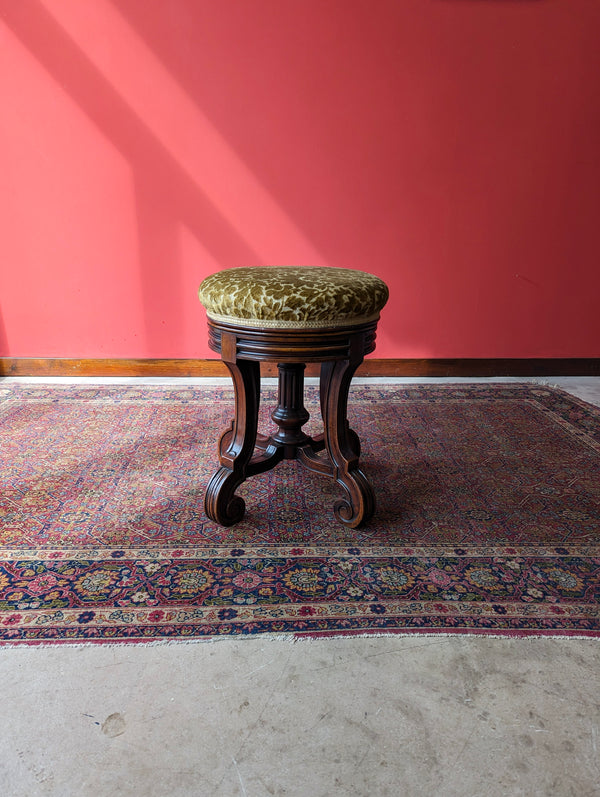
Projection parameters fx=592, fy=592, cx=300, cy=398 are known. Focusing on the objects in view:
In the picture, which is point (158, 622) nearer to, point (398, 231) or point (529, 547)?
point (529, 547)

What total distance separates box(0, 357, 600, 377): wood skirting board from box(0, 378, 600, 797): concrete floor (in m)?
2.11

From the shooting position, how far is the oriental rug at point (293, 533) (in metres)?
1.48

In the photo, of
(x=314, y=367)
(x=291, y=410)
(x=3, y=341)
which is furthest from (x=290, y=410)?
(x=3, y=341)

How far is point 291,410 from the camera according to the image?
2066 millimetres

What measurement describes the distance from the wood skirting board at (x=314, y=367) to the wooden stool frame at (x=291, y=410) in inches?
51.2

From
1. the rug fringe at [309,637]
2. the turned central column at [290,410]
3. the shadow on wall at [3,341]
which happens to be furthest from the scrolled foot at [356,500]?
the shadow on wall at [3,341]

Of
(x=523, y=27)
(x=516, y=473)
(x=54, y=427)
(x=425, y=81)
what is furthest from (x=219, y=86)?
(x=516, y=473)

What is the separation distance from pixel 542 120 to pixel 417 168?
2.26 ft

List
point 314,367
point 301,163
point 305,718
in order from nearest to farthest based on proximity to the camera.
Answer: point 305,718
point 301,163
point 314,367

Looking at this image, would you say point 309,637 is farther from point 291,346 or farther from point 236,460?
point 291,346

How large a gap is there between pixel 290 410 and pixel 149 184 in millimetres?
1707

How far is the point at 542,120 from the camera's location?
10.1ft

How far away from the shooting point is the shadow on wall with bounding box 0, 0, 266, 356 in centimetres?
286

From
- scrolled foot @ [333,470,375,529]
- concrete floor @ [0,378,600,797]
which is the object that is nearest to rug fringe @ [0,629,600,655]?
concrete floor @ [0,378,600,797]
